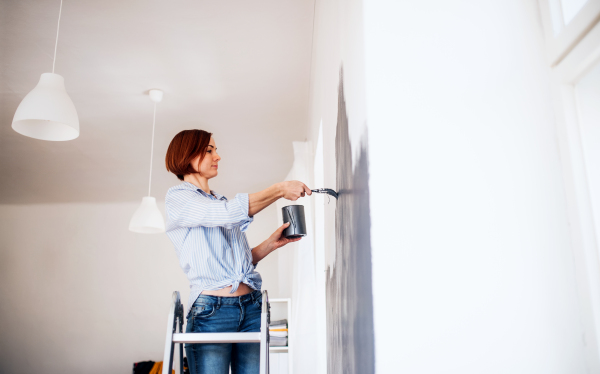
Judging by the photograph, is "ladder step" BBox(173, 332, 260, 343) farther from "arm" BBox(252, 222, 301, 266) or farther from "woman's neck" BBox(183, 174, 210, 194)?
"woman's neck" BBox(183, 174, 210, 194)

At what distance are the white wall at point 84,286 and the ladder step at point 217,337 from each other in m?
4.11

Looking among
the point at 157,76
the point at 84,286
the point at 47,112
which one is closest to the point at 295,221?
the point at 47,112

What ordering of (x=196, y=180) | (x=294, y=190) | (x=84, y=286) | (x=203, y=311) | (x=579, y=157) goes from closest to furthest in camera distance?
1. (x=579, y=157)
2. (x=294, y=190)
3. (x=203, y=311)
4. (x=196, y=180)
5. (x=84, y=286)

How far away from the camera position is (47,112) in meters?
1.67

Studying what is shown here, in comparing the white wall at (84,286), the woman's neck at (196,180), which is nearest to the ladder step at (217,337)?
the woman's neck at (196,180)

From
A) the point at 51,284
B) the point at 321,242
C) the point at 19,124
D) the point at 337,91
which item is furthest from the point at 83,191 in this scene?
the point at 337,91

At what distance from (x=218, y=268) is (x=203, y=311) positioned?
0.13 metres

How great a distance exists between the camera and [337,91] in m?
1.16

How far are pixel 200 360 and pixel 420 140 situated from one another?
963mm

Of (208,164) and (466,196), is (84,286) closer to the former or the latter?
(208,164)

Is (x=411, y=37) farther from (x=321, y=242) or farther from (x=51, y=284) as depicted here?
(x=51, y=284)

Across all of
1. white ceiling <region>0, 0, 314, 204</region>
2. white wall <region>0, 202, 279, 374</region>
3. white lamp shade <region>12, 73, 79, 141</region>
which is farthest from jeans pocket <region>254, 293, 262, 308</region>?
white wall <region>0, 202, 279, 374</region>

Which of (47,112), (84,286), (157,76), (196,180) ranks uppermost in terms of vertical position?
(157,76)

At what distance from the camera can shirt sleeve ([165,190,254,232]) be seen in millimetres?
1229
